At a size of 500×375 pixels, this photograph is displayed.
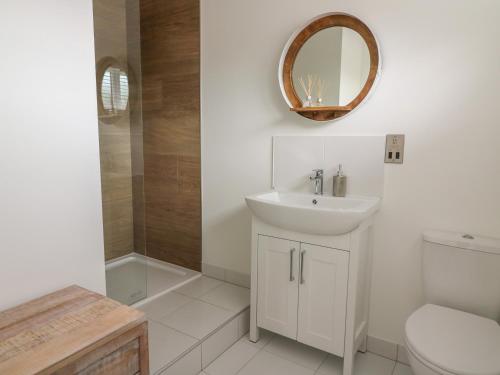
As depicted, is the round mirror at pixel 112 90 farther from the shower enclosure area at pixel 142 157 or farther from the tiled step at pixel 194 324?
the tiled step at pixel 194 324

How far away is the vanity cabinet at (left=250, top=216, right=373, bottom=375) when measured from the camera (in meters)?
1.75

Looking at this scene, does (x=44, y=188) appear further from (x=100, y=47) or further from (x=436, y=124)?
(x=436, y=124)

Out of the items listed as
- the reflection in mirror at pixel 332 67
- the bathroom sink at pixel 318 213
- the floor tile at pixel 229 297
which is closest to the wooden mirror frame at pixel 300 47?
the reflection in mirror at pixel 332 67

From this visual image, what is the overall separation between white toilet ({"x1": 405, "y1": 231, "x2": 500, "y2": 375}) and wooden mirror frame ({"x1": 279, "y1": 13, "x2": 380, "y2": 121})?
32.4 inches

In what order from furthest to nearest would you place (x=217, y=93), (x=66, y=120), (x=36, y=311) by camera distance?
(x=217, y=93) → (x=66, y=120) → (x=36, y=311)

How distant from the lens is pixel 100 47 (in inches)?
84.1

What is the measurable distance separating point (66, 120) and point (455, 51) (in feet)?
5.86

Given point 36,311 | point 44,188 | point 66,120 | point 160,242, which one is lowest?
point 160,242

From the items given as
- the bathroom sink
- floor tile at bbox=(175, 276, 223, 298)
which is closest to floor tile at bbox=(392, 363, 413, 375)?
the bathroom sink

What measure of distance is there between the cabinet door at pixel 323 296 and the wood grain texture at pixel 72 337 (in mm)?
919

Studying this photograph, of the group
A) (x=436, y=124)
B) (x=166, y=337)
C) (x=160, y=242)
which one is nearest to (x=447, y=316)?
(x=436, y=124)

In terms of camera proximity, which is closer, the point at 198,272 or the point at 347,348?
the point at 347,348

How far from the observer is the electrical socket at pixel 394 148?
1.88 m

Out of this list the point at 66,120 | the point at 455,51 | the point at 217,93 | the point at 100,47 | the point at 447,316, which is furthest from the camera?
the point at 217,93
